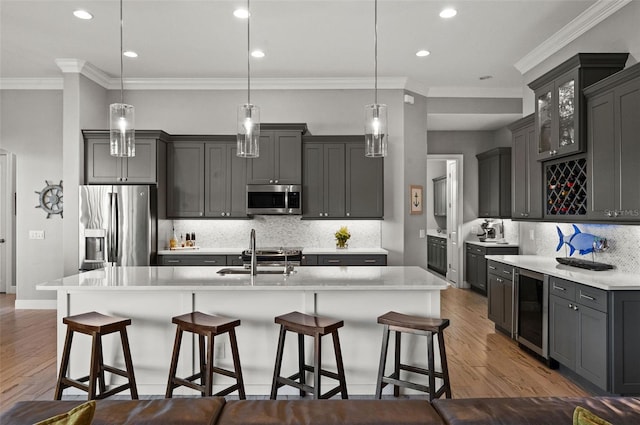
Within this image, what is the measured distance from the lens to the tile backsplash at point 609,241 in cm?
359

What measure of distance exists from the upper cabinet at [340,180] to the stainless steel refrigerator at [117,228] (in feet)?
6.66

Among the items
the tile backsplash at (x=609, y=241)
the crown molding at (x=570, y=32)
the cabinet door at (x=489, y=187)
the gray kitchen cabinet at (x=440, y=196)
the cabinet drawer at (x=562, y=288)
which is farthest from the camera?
the gray kitchen cabinet at (x=440, y=196)

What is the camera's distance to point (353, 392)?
3.22 metres

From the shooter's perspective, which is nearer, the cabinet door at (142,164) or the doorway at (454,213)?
A: the cabinet door at (142,164)

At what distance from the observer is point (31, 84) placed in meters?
6.03

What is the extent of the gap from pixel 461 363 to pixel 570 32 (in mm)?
3534

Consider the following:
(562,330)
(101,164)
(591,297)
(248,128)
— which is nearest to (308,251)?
(248,128)

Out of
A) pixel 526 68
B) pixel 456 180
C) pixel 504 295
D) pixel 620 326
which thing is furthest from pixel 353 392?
pixel 456 180

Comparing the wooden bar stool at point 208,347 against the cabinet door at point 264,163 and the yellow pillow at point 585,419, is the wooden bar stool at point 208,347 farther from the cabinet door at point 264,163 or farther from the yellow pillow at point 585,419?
the cabinet door at point 264,163

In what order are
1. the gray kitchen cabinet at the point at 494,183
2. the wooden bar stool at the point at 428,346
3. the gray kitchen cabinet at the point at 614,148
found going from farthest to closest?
the gray kitchen cabinet at the point at 494,183
the gray kitchen cabinet at the point at 614,148
the wooden bar stool at the point at 428,346

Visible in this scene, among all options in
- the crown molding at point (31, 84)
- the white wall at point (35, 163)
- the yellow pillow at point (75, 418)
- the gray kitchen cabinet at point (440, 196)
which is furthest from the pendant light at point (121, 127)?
the gray kitchen cabinet at point (440, 196)

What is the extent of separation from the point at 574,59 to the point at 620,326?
2.30 meters

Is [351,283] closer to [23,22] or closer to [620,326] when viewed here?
[620,326]

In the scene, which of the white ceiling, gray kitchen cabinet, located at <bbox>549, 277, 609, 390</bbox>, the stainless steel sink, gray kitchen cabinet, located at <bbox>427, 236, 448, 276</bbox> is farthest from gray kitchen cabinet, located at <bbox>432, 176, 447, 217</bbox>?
the stainless steel sink
